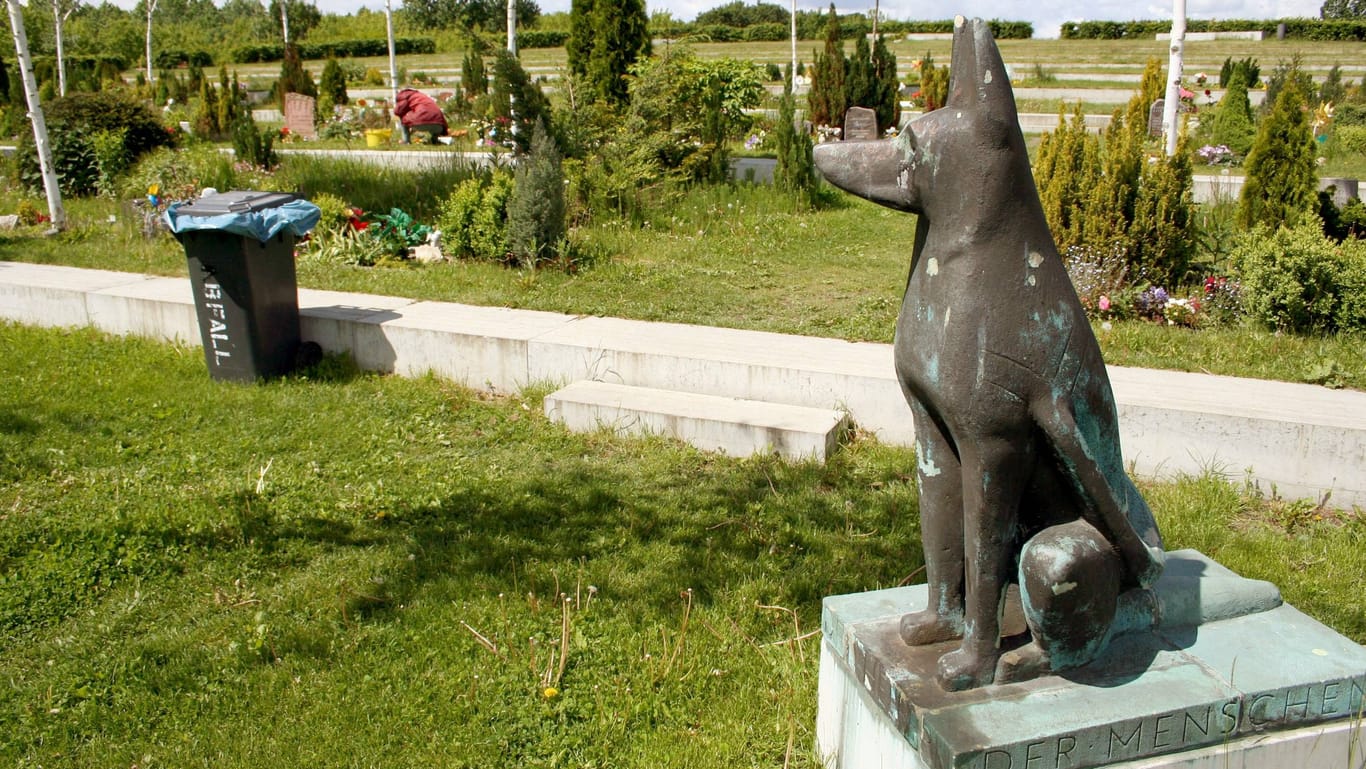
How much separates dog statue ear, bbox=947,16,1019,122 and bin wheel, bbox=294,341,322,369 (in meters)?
6.00

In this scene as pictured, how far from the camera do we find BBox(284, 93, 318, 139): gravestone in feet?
80.0

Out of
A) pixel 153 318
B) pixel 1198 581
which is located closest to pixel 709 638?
pixel 1198 581

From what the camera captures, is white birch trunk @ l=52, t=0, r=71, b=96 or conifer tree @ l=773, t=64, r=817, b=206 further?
white birch trunk @ l=52, t=0, r=71, b=96

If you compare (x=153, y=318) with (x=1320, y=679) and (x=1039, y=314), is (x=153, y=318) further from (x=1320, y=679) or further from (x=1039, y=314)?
(x=1320, y=679)

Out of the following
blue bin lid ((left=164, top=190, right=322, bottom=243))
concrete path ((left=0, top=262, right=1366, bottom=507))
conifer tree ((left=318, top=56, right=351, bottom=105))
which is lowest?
concrete path ((left=0, top=262, right=1366, bottom=507))

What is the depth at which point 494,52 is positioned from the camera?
35.7 ft

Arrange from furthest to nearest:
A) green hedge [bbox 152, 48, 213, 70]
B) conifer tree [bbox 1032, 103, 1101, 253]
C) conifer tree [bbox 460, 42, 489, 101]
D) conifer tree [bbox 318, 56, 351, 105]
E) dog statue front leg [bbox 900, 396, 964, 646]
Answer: green hedge [bbox 152, 48, 213, 70] < conifer tree [bbox 318, 56, 351, 105] < conifer tree [bbox 460, 42, 489, 101] < conifer tree [bbox 1032, 103, 1101, 253] < dog statue front leg [bbox 900, 396, 964, 646]

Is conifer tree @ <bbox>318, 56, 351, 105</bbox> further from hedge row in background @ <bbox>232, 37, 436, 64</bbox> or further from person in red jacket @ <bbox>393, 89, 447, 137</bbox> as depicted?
hedge row in background @ <bbox>232, 37, 436, 64</bbox>

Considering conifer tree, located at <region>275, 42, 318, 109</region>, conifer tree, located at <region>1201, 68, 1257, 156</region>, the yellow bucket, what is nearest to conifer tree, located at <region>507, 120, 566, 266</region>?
conifer tree, located at <region>1201, 68, 1257, 156</region>

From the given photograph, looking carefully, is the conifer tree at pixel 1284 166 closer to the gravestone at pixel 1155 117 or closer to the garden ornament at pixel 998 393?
the garden ornament at pixel 998 393

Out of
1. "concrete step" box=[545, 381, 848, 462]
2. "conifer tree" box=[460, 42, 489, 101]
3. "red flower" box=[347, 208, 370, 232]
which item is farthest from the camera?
"conifer tree" box=[460, 42, 489, 101]

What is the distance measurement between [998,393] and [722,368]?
3900 millimetres

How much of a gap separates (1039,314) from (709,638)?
196 cm

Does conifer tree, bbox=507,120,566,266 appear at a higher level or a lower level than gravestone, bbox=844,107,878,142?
lower
